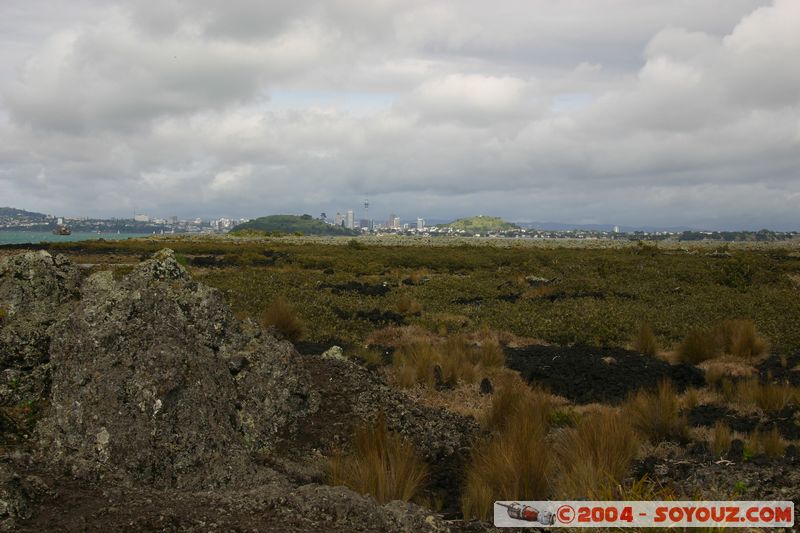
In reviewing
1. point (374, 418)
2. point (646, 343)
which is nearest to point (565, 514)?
point (374, 418)

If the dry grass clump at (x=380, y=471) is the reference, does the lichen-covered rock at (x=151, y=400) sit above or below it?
above

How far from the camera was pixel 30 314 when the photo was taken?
7.34 metres

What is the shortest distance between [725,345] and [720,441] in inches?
323

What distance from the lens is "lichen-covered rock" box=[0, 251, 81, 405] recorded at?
6566 millimetres

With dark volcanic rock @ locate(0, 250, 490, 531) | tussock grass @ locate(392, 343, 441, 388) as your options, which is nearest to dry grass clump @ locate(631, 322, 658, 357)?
tussock grass @ locate(392, 343, 441, 388)

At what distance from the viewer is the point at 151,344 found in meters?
6.18

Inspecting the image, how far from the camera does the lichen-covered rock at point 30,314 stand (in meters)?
6.57

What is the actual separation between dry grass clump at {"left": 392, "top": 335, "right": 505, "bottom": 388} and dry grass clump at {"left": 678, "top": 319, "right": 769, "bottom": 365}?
491cm

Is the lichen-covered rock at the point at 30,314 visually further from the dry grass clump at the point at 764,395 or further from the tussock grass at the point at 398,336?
the dry grass clump at the point at 764,395

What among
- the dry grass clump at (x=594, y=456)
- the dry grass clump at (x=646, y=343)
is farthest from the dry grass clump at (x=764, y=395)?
the dry grass clump at (x=594, y=456)

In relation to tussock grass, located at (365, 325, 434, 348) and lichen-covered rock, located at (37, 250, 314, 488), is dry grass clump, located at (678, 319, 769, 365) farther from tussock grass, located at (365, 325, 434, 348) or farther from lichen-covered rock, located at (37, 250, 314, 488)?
lichen-covered rock, located at (37, 250, 314, 488)

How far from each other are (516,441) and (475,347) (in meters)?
8.69

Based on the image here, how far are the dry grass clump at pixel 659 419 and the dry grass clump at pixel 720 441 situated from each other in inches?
16.7

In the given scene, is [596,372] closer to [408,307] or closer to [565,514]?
[565,514]
